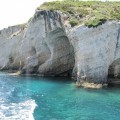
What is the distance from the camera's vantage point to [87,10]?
57750mm

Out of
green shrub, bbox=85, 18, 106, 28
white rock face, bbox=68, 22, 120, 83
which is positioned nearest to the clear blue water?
white rock face, bbox=68, 22, 120, 83

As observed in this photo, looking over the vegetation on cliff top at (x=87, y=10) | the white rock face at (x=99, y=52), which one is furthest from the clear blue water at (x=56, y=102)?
the vegetation on cliff top at (x=87, y=10)

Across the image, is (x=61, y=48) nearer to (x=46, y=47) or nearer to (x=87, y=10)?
(x=46, y=47)

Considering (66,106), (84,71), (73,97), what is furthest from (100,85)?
(66,106)

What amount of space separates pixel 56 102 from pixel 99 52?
498 inches

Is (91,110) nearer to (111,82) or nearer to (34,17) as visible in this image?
(111,82)

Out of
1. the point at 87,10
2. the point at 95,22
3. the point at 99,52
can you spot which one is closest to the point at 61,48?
the point at 87,10

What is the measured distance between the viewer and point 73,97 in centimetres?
4047

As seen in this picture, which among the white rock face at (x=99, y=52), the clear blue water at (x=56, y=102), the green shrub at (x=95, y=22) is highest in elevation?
the green shrub at (x=95, y=22)

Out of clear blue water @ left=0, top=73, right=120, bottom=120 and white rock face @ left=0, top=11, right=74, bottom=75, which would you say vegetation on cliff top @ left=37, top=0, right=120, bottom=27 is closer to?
white rock face @ left=0, top=11, right=74, bottom=75

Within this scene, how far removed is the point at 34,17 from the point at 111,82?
2098cm

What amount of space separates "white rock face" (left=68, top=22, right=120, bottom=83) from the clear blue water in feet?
9.65

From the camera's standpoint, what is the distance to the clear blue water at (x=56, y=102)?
32.0 metres

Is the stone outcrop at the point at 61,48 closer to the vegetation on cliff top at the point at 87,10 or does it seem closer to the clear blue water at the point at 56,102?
the vegetation on cliff top at the point at 87,10
